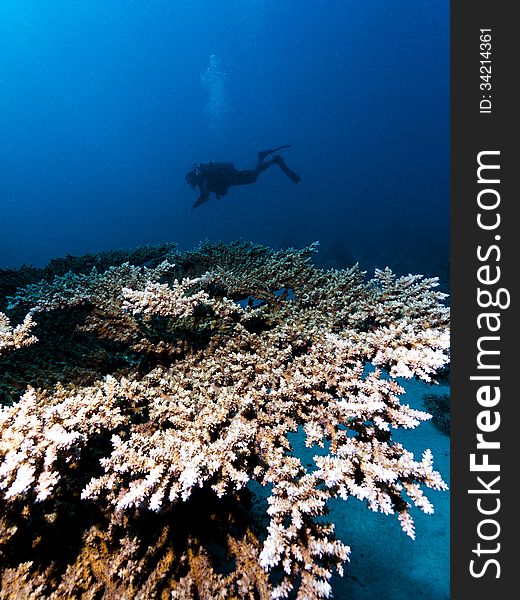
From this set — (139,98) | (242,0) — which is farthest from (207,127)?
(242,0)

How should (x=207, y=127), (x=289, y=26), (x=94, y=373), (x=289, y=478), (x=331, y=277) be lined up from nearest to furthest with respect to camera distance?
1. (x=289, y=478)
2. (x=94, y=373)
3. (x=331, y=277)
4. (x=289, y=26)
5. (x=207, y=127)

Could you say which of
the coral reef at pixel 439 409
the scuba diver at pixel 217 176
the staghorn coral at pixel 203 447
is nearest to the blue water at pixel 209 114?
the scuba diver at pixel 217 176

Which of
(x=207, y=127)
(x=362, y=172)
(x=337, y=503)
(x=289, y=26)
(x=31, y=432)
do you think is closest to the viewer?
(x=31, y=432)

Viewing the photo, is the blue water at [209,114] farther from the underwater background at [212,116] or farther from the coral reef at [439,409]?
the coral reef at [439,409]

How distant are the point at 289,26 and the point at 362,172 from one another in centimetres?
6504

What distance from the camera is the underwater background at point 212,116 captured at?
91.6 metres

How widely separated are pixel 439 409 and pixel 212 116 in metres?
148

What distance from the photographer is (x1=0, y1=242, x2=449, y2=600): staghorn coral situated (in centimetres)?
166

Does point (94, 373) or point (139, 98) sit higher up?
point (139, 98)

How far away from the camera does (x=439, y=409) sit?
6.88m

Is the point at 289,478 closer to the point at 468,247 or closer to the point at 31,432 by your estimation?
the point at 31,432

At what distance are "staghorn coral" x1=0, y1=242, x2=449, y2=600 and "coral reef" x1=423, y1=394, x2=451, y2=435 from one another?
5.02 meters

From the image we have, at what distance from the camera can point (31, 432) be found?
1597mm

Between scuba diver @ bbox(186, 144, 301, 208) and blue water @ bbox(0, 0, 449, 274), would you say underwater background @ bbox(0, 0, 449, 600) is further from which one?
scuba diver @ bbox(186, 144, 301, 208)
